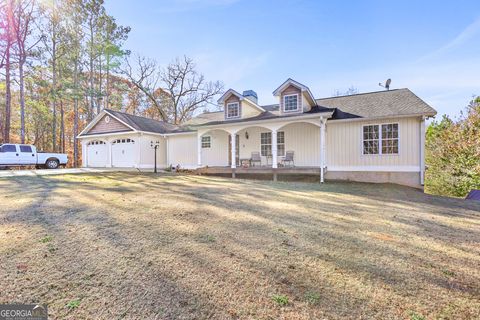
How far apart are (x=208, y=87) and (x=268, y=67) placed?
12.7 metres

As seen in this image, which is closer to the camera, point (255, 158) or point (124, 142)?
point (255, 158)

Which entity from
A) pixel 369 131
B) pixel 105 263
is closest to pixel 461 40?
pixel 369 131

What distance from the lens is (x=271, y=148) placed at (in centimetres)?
1382

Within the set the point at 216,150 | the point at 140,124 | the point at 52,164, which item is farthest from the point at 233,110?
A: the point at 52,164

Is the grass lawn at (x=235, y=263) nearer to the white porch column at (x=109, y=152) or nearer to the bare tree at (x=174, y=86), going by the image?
the white porch column at (x=109, y=152)

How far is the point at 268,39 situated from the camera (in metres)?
15.4

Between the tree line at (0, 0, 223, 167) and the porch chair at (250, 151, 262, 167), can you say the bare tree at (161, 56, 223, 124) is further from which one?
the porch chair at (250, 151, 262, 167)

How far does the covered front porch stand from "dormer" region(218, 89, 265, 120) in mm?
1013

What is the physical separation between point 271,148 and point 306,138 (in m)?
2.05

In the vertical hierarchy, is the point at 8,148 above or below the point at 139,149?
above

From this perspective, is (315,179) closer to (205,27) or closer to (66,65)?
(205,27)

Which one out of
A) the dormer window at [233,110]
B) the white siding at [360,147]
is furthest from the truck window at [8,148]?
the white siding at [360,147]

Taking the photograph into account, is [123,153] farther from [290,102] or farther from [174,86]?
[174,86]

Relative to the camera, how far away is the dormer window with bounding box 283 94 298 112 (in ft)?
42.2
